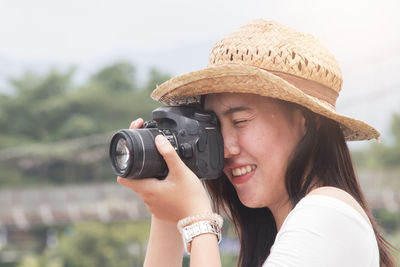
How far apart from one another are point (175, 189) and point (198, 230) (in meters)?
0.07

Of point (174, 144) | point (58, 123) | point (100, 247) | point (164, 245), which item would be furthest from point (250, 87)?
point (58, 123)

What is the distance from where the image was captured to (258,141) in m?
0.85

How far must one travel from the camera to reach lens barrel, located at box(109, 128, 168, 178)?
828 millimetres

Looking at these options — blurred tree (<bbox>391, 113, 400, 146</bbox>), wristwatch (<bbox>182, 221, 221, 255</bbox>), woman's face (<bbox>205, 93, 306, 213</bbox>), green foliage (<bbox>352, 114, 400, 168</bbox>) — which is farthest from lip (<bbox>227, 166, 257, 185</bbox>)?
blurred tree (<bbox>391, 113, 400, 146</bbox>)

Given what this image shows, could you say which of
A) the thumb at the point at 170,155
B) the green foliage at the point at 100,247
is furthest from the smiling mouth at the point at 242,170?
the green foliage at the point at 100,247

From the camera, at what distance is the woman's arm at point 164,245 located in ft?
3.21

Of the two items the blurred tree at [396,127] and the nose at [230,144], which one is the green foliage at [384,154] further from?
the nose at [230,144]

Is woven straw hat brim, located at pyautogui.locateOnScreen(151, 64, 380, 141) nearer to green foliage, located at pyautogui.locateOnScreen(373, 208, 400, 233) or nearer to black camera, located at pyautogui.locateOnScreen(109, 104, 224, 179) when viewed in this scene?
black camera, located at pyautogui.locateOnScreen(109, 104, 224, 179)

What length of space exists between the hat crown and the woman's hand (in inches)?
6.3

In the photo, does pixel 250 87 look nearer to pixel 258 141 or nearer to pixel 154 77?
pixel 258 141

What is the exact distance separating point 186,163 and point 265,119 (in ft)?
0.44

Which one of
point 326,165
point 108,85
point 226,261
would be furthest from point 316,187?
point 108,85

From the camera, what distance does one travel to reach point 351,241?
714 mm

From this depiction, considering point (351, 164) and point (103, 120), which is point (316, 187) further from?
point (103, 120)
